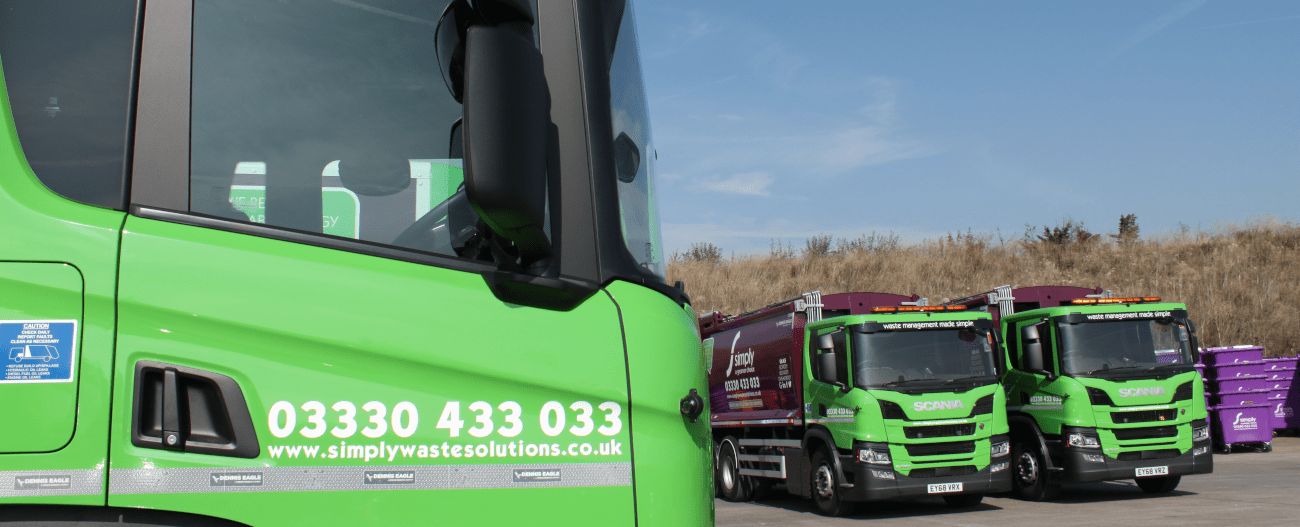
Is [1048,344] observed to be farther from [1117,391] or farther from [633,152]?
[633,152]

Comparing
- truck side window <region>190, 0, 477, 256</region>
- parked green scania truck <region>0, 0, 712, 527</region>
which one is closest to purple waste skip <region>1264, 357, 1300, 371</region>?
parked green scania truck <region>0, 0, 712, 527</region>

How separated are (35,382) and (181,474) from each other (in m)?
0.38

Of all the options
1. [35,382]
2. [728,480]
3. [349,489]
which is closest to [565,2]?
[349,489]

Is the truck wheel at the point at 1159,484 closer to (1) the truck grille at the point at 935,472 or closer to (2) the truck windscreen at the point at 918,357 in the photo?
(2) the truck windscreen at the point at 918,357

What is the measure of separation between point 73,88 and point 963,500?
15.5 m

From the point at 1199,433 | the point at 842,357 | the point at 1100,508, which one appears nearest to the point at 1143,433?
the point at 1199,433

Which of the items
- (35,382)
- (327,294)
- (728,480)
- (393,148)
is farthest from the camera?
(728,480)

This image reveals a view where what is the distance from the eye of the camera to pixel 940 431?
14.7m

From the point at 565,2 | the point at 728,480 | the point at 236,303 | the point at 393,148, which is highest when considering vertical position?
the point at 565,2

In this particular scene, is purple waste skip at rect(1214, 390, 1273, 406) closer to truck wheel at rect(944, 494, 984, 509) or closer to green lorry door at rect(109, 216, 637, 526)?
truck wheel at rect(944, 494, 984, 509)

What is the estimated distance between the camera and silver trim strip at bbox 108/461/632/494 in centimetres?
262

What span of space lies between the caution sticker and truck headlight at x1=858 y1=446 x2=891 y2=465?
42.1ft

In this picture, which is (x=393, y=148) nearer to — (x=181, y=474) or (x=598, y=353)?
(x=598, y=353)

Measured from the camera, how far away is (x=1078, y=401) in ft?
50.7
